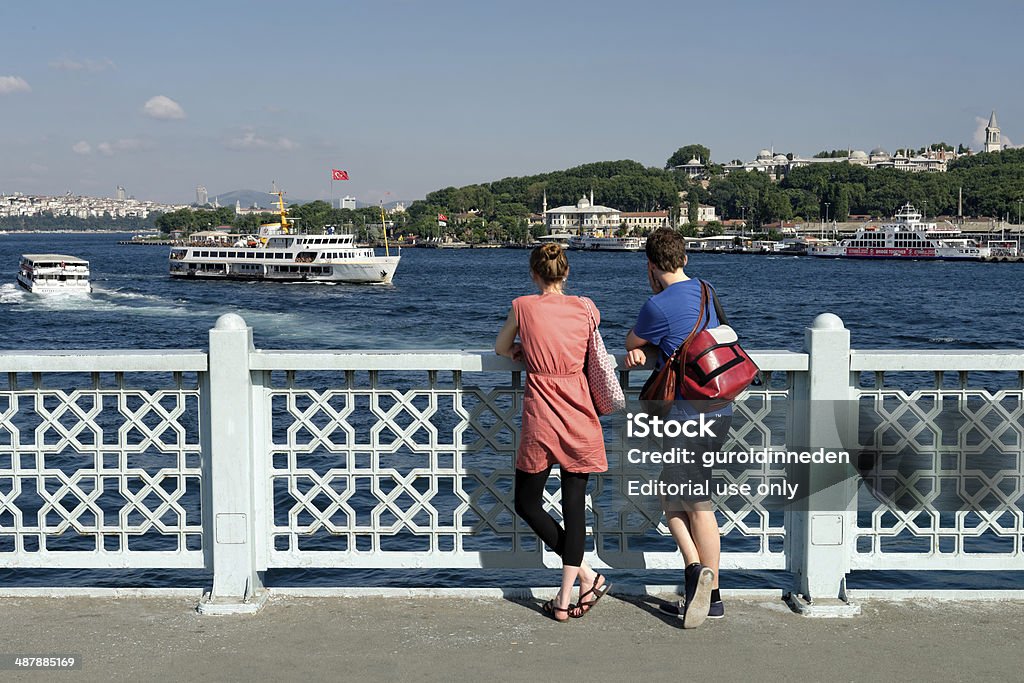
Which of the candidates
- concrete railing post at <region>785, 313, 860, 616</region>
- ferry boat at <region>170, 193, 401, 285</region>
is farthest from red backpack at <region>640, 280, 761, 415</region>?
ferry boat at <region>170, 193, 401, 285</region>

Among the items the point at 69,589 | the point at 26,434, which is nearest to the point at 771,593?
the point at 69,589

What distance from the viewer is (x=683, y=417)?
4469 mm

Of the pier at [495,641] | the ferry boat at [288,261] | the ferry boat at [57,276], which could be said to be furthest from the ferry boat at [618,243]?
the pier at [495,641]

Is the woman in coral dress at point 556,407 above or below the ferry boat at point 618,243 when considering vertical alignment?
below

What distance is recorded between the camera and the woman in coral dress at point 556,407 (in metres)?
4.35

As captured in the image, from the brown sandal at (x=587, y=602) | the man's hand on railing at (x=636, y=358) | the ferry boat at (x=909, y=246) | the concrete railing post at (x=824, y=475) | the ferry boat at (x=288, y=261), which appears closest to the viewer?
the man's hand on railing at (x=636, y=358)

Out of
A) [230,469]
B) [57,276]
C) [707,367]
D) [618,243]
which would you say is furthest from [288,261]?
[618,243]

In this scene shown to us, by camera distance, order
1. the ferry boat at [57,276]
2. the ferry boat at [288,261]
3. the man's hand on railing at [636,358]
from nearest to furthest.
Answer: the man's hand on railing at [636,358] < the ferry boat at [57,276] < the ferry boat at [288,261]

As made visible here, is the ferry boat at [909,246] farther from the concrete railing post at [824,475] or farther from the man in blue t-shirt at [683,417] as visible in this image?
the man in blue t-shirt at [683,417]

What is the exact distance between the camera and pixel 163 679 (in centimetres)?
397

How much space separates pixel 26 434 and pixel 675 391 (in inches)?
674

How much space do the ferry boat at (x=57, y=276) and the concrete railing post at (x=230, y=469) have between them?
201 feet

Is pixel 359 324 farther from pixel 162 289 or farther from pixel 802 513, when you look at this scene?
pixel 802 513

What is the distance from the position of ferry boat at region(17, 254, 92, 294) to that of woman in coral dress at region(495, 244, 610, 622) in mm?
62045
